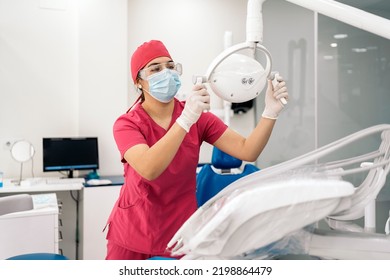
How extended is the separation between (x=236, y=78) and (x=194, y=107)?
162 mm

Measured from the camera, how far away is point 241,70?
1.02 metres

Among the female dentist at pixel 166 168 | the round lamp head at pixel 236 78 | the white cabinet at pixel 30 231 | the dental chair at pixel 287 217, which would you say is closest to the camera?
the dental chair at pixel 287 217

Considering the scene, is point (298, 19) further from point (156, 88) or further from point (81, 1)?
point (156, 88)

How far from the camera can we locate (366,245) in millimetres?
814

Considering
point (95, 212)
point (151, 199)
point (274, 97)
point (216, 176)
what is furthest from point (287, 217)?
point (95, 212)

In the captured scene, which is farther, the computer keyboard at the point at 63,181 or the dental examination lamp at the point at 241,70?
the computer keyboard at the point at 63,181

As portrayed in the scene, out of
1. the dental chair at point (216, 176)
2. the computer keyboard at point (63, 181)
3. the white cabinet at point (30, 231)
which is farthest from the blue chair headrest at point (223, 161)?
the computer keyboard at point (63, 181)

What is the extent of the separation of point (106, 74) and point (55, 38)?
54 centimetres

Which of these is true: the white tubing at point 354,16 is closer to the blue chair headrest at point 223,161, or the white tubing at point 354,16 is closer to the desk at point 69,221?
the blue chair headrest at point 223,161

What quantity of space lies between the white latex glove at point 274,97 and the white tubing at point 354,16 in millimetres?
345

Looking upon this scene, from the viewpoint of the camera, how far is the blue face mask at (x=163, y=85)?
56.6 inches

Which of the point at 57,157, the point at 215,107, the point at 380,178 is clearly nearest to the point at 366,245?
the point at 380,178

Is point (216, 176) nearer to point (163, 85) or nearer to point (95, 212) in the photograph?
point (163, 85)

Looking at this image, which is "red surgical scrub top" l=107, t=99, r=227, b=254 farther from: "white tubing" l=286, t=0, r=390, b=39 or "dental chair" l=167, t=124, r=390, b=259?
"white tubing" l=286, t=0, r=390, b=39
